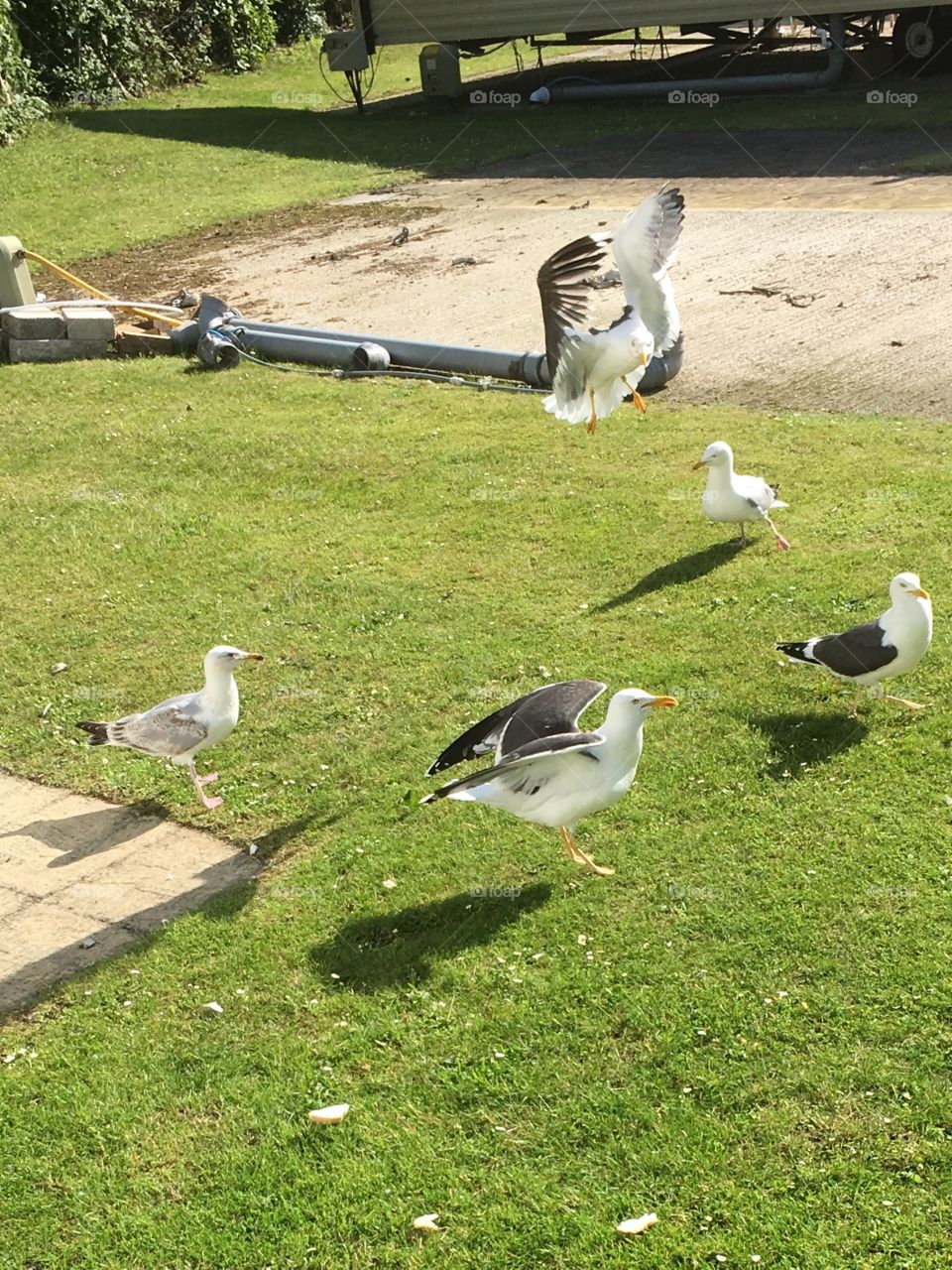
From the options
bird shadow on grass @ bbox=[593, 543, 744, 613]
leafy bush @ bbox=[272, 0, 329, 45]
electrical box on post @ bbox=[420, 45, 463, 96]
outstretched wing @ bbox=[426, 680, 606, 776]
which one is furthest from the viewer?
leafy bush @ bbox=[272, 0, 329, 45]

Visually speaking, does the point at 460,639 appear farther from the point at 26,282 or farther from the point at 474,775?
the point at 26,282

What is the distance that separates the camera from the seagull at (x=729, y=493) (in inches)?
378

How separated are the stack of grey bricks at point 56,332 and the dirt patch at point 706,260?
2069 mm

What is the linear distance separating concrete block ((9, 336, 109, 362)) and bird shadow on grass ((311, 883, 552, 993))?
41.8 ft

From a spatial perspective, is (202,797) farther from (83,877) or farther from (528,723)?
(528,723)

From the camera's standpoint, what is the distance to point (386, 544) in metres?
11.1

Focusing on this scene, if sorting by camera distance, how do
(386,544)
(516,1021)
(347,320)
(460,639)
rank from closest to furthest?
(516,1021)
(460,639)
(386,544)
(347,320)

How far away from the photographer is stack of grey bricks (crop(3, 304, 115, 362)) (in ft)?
57.1

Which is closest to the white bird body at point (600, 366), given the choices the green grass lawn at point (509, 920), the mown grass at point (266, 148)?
the green grass lawn at point (509, 920)

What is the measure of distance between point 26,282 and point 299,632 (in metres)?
10.8

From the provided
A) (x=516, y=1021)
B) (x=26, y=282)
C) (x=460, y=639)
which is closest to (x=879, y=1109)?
(x=516, y=1021)

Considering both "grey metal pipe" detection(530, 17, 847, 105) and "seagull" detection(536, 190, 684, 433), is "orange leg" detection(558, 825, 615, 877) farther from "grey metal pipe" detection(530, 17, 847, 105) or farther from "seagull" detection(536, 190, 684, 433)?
"grey metal pipe" detection(530, 17, 847, 105)

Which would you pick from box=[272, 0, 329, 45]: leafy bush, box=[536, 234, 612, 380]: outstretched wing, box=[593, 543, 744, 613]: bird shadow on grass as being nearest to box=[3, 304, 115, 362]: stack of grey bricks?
box=[593, 543, 744, 613]: bird shadow on grass

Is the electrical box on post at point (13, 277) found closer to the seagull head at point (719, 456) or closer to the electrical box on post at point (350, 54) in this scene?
the seagull head at point (719, 456)
